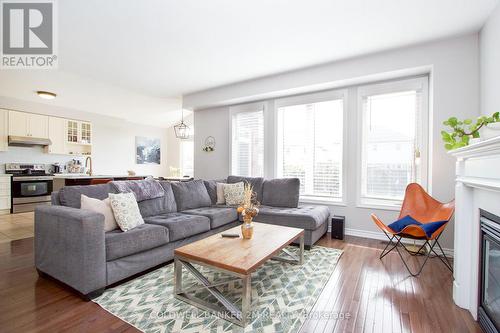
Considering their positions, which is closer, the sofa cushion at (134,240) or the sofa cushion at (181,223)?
the sofa cushion at (134,240)

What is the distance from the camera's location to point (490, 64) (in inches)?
101

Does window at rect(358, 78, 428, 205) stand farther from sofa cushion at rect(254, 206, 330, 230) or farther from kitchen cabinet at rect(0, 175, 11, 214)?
kitchen cabinet at rect(0, 175, 11, 214)

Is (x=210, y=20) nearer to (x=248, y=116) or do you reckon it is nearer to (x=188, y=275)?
(x=248, y=116)

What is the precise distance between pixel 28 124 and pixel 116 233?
5298mm

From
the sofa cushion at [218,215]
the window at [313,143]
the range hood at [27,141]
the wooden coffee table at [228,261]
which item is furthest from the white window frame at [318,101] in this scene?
the range hood at [27,141]

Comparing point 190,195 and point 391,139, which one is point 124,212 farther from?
point 391,139

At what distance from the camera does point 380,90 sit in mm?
3727

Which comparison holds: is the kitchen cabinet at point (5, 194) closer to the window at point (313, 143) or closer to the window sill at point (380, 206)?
the window at point (313, 143)

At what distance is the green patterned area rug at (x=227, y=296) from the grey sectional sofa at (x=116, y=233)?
211 millimetres

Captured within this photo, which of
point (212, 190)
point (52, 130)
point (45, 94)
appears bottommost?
point (212, 190)

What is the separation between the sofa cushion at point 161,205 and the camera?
10.1 ft

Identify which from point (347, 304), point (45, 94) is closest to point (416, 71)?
point (347, 304)

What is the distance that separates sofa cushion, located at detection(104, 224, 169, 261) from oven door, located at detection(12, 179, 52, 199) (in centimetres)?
471

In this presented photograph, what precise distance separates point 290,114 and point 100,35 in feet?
10.7
